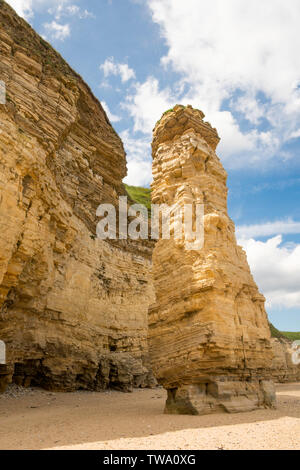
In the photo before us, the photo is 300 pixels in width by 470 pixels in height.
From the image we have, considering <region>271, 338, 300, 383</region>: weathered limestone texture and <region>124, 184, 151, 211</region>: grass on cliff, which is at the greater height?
<region>124, 184, 151, 211</region>: grass on cliff

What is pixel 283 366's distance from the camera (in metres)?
26.8

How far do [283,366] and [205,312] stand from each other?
72.4 feet

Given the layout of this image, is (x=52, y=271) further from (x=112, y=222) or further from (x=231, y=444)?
(x=231, y=444)

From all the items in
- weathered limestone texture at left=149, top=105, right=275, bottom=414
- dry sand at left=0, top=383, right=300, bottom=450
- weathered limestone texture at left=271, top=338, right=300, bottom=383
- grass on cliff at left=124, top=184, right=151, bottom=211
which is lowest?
weathered limestone texture at left=271, top=338, right=300, bottom=383

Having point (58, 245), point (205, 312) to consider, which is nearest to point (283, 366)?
point (205, 312)

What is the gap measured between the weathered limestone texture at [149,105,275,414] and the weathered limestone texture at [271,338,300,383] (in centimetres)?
1860

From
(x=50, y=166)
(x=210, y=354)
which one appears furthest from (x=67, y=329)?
(x=210, y=354)

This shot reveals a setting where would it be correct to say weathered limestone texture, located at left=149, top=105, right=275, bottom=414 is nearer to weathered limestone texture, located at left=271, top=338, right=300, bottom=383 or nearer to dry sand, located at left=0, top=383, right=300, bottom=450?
dry sand, located at left=0, top=383, right=300, bottom=450

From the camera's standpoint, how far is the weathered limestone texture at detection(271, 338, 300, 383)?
86.6 ft

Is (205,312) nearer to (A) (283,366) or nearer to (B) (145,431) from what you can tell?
(B) (145,431)

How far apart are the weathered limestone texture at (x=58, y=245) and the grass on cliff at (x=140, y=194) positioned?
1706cm

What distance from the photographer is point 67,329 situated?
14.9 m

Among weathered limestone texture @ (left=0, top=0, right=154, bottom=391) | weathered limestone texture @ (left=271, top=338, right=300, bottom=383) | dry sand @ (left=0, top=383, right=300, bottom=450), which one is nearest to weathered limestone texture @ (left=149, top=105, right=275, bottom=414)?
dry sand @ (left=0, top=383, right=300, bottom=450)

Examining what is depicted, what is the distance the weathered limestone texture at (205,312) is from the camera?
858 cm
